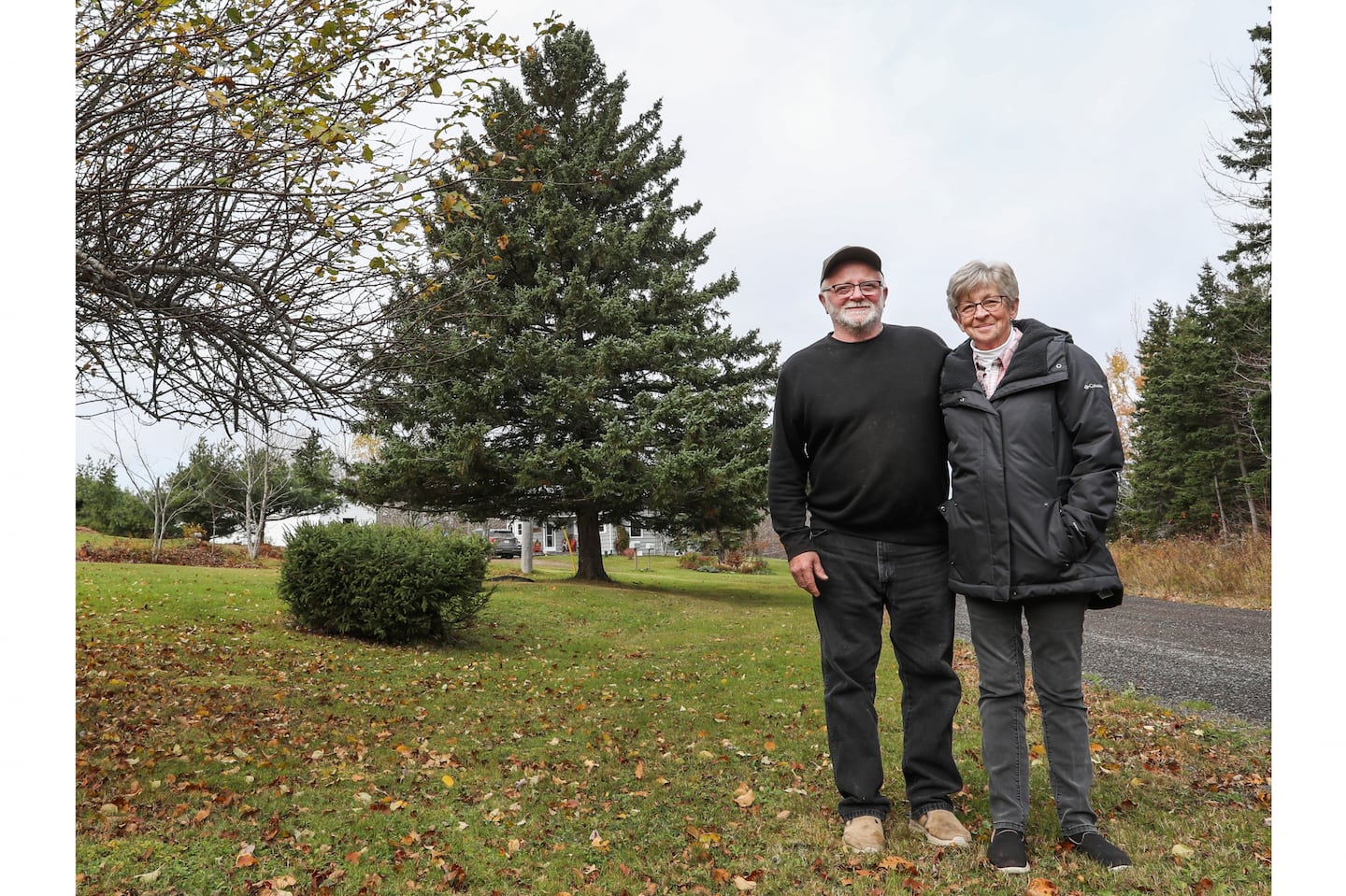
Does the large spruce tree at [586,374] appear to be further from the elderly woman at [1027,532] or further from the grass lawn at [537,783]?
the elderly woman at [1027,532]

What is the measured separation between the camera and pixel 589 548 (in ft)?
59.7

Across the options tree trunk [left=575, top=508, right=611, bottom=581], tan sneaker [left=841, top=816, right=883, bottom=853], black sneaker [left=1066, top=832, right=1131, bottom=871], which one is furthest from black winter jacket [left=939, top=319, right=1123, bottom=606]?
tree trunk [left=575, top=508, right=611, bottom=581]

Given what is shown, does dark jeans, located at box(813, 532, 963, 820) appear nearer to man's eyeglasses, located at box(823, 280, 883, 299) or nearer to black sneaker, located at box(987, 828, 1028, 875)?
black sneaker, located at box(987, 828, 1028, 875)

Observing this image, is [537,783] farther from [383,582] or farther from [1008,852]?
[383,582]

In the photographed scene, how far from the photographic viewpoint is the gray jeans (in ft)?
9.92

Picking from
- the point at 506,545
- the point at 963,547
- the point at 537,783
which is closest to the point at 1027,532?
the point at 963,547

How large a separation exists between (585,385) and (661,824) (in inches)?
485

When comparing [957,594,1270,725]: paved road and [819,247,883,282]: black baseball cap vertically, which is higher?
[819,247,883,282]: black baseball cap

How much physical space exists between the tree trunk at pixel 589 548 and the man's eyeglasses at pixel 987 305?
1483 cm

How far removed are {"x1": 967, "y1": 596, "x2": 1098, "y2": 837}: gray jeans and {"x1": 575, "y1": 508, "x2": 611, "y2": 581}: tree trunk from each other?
14805 millimetres

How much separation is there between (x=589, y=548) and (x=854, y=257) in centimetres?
1530

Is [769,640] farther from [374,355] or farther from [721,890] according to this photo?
[721,890]

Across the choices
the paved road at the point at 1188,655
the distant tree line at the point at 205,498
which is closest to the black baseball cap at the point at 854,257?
the paved road at the point at 1188,655

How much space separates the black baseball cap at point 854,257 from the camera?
345 centimetres
